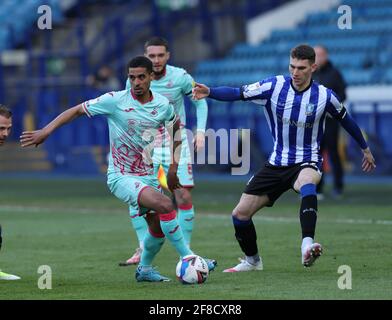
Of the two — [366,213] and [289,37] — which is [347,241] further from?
[289,37]

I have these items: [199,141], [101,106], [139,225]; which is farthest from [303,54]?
[139,225]

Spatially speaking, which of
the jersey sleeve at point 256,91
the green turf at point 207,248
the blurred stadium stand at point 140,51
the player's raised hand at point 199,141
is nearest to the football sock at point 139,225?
the green turf at point 207,248

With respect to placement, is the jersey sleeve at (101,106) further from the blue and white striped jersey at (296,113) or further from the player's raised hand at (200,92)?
the blue and white striped jersey at (296,113)

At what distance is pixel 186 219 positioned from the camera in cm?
1175

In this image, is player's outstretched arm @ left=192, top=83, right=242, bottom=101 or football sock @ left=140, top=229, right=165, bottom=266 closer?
football sock @ left=140, top=229, right=165, bottom=266

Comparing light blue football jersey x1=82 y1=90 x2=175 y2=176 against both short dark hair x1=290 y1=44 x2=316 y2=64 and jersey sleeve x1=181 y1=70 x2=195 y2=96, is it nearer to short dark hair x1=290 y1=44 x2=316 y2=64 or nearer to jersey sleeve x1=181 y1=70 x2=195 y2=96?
short dark hair x1=290 y1=44 x2=316 y2=64

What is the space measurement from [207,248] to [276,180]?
2.22 meters

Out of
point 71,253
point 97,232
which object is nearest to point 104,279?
point 71,253

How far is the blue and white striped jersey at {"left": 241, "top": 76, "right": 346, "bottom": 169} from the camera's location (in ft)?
33.8

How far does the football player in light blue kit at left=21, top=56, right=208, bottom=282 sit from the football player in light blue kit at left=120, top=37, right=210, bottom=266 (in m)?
1.49

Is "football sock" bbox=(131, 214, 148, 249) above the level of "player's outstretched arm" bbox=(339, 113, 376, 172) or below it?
below

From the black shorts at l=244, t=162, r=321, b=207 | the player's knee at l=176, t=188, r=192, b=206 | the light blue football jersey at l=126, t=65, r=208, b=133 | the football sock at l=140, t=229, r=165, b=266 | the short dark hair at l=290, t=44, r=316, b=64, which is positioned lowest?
the football sock at l=140, t=229, r=165, b=266

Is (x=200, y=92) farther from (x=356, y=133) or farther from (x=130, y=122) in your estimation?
(x=356, y=133)

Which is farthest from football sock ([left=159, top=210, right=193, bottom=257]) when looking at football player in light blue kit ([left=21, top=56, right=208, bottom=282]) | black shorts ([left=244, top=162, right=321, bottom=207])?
black shorts ([left=244, top=162, right=321, bottom=207])
